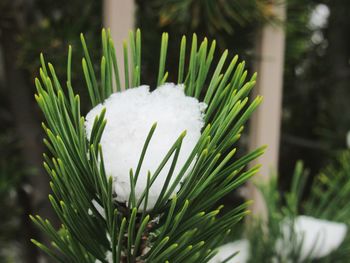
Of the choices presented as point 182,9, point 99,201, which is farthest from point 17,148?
point 99,201

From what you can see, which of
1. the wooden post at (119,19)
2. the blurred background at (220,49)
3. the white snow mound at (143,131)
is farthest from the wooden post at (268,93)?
the white snow mound at (143,131)

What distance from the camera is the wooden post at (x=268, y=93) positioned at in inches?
14.6

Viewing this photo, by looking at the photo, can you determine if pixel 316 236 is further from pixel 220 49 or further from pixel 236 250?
pixel 220 49

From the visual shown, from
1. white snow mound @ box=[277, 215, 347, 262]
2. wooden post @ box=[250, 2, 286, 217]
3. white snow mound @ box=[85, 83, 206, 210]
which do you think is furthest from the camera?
wooden post @ box=[250, 2, 286, 217]

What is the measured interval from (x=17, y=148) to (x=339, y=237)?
0.98 feet

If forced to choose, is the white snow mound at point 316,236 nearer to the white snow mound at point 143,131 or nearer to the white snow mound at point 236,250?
the white snow mound at point 236,250

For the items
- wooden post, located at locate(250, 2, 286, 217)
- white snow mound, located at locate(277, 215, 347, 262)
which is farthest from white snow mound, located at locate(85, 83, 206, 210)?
wooden post, located at locate(250, 2, 286, 217)

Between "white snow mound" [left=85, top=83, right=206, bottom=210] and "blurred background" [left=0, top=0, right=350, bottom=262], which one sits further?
"blurred background" [left=0, top=0, right=350, bottom=262]

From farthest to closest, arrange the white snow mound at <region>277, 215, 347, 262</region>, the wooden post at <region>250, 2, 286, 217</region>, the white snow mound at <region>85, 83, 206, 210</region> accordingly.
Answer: the wooden post at <region>250, 2, 286, 217</region> < the white snow mound at <region>277, 215, 347, 262</region> < the white snow mound at <region>85, 83, 206, 210</region>

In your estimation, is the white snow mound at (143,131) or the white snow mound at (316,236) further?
the white snow mound at (316,236)

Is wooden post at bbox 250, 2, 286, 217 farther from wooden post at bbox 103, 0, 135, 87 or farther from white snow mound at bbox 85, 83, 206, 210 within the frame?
white snow mound at bbox 85, 83, 206, 210

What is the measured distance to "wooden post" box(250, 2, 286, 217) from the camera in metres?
0.37

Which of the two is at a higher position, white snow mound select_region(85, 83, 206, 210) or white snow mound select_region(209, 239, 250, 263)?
white snow mound select_region(85, 83, 206, 210)

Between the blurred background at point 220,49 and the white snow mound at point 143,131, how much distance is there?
0.61 feet
